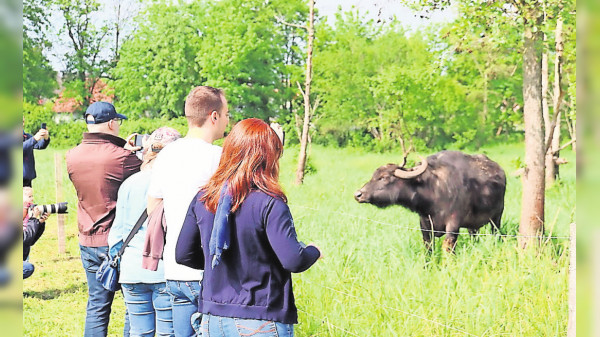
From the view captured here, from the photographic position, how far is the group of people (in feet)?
7.07

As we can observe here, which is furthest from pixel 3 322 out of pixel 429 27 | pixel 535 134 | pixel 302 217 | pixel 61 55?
pixel 61 55

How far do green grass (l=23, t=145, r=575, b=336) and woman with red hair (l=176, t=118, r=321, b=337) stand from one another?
182 centimetres

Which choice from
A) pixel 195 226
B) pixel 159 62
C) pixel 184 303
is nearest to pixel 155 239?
pixel 184 303

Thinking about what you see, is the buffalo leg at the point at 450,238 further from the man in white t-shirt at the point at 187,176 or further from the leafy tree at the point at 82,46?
the leafy tree at the point at 82,46

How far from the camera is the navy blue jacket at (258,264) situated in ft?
6.89

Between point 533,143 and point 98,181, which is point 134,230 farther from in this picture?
point 533,143

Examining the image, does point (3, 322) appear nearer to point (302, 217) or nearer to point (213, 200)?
point (213, 200)

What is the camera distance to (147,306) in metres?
3.31

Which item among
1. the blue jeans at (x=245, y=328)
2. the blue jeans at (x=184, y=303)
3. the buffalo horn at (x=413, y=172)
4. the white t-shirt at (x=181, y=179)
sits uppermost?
the white t-shirt at (x=181, y=179)

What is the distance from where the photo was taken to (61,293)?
6266mm

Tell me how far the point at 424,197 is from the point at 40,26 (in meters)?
28.3

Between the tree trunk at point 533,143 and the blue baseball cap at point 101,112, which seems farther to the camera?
the tree trunk at point 533,143

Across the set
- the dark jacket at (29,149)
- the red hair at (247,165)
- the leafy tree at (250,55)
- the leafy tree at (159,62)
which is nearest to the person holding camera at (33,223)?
the dark jacket at (29,149)

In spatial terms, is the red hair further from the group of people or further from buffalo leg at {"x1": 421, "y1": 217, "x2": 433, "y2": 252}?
buffalo leg at {"x1": 421, "y1": 217, "x2": 433, "y2": 252}
